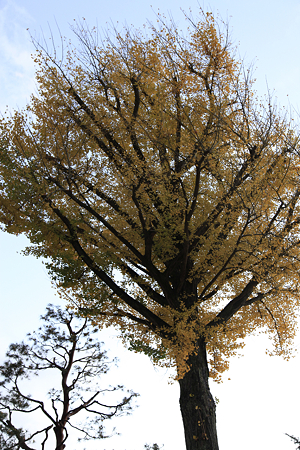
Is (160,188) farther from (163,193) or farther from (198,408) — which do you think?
(198,408)

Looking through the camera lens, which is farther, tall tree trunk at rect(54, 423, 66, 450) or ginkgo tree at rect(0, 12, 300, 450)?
tall tree trunk at rect(54, 423, 66, 450)

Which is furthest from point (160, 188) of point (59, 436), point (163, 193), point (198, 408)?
point (59, 436)

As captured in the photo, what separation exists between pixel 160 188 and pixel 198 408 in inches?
160

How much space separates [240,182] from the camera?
270 inches

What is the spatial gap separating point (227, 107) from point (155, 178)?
2.30 m

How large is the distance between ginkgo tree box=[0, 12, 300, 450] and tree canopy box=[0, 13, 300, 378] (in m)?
0.03

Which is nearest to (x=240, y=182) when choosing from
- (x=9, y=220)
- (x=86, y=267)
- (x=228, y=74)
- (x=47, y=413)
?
(x=228, y=74)

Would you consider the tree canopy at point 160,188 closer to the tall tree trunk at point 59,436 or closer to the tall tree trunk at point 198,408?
the tall tree trunk at point 198,408

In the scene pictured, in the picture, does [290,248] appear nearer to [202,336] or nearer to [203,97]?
[202,336]

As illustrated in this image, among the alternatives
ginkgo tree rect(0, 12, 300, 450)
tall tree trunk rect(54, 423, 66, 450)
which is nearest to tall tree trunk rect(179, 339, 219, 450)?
ginkgo tree rect(0, 12, 300, 450)

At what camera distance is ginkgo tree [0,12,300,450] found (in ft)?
20.9

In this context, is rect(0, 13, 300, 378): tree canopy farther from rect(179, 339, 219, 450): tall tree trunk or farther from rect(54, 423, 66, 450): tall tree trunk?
rect(54, 423, 66, 450): tall tree trunk

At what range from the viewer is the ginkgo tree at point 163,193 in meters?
6.38

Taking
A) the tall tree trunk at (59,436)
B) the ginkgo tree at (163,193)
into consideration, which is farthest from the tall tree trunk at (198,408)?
the tall tree trunk at (59,436)
